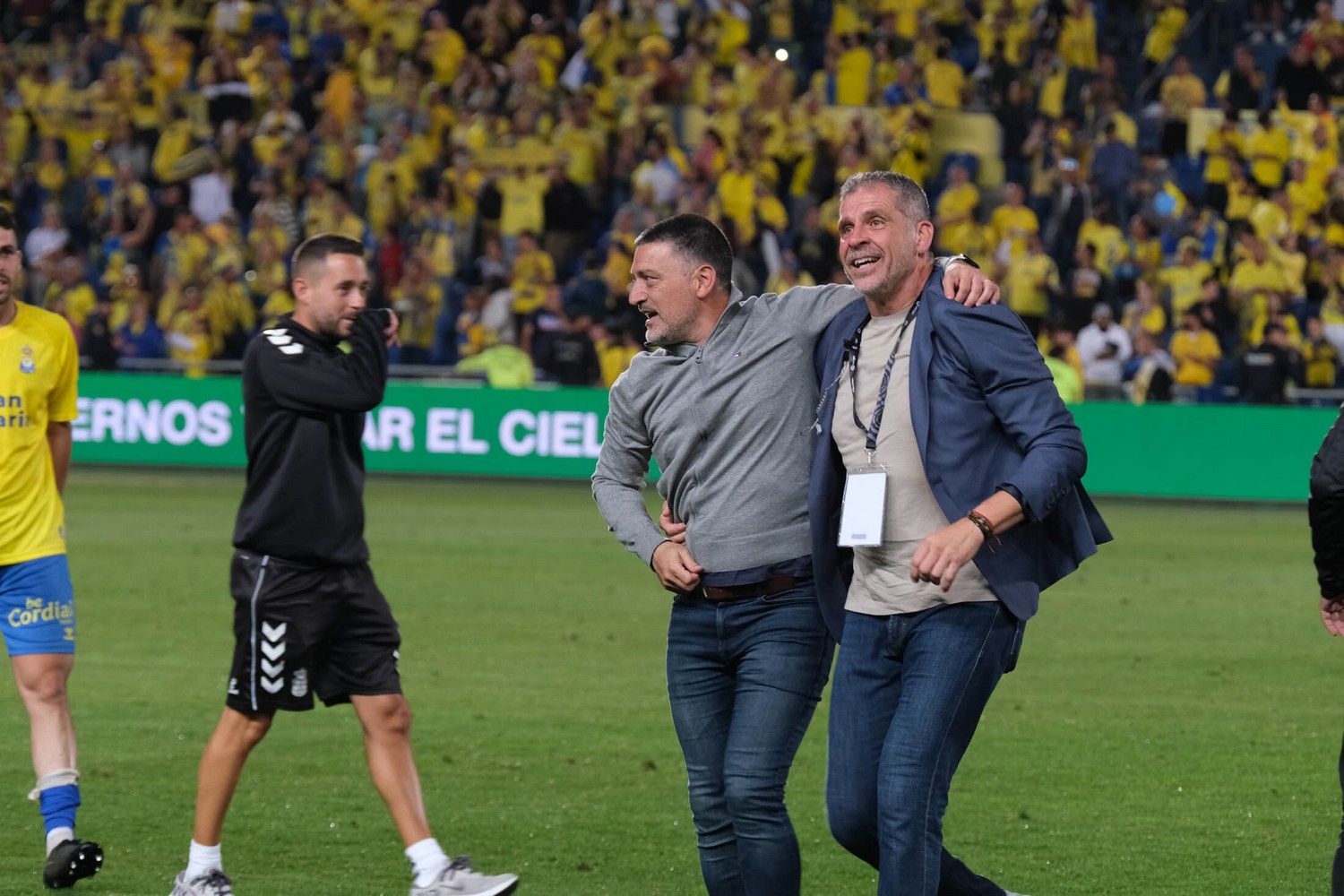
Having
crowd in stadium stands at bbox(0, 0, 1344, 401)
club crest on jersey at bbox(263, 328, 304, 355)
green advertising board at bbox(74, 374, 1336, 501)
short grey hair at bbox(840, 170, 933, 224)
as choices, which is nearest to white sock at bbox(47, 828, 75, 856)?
club crest on jersey at bbox(263, 328, 304, 355)

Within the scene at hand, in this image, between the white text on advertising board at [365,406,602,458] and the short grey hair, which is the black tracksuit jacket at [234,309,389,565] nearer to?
the short grey hair

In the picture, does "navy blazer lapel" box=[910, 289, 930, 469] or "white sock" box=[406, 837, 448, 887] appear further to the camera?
"white sock" box=[406, 837, 448, 887]

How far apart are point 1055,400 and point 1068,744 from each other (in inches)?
187

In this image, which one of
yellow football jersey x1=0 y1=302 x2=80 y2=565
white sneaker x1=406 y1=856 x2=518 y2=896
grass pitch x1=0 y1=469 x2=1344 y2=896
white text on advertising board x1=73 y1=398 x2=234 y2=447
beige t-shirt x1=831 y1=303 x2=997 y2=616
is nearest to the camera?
beige t-shirt x1=831 y1=303 x2=997 y2=616

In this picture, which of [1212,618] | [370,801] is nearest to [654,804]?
[370,801]

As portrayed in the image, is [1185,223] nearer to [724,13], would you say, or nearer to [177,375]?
[724,13]

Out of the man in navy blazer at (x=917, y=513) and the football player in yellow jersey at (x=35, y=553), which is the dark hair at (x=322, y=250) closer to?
the football player in yellow jersey at (x=35, y=553)

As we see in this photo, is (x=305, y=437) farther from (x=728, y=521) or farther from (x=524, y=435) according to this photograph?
(x=524, y=435)

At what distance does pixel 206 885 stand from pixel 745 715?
2.08 m

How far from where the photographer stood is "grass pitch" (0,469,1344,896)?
762cm

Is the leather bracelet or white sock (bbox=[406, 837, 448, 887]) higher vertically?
the leather bracelet

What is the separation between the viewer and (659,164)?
29.0 m

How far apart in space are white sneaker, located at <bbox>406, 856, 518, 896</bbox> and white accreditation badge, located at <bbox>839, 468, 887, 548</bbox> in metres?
1.83

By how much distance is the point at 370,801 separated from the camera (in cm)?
866
